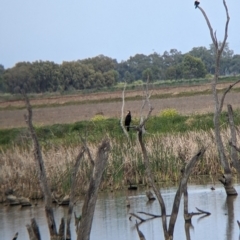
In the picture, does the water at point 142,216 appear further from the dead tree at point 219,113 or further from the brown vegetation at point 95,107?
the brown vegetation at point 95,107

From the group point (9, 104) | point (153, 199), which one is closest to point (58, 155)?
point (153, 199)

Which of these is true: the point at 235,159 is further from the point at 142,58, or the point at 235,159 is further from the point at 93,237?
the point at 142,58

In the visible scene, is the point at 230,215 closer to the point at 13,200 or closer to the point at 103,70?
the point at 13,200

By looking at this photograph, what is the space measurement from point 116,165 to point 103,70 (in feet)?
216

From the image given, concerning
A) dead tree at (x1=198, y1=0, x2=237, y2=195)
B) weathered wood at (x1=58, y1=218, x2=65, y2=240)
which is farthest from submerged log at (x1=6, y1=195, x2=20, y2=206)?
weathered wood at (x1=58, y1=218, x2=65, y2=240)

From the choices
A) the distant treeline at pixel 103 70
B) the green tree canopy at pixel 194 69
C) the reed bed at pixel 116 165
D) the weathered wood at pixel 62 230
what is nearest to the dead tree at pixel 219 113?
the reed bed at pixel 116 165

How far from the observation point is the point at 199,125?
28.9m

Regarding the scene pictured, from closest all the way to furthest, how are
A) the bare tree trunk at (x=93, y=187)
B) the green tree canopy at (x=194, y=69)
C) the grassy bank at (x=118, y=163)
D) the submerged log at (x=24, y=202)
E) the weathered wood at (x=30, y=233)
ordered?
the bare tree trunk at (x=93, y=187) → the weathered wood at (x=30, y=233) → the submerged log at (x=24, y=202) → the grassy bank at (x=118, y=163) → the green tree canopy at (x=194, y=69)

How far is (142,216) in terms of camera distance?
15.4 m

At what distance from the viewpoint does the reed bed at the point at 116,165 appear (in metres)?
18.6

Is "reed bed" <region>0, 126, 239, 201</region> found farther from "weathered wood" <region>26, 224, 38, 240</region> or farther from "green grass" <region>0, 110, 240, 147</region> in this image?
"weathered wood" <region>26, 224, 38, 240</region>

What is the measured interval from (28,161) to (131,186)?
244 centimetres

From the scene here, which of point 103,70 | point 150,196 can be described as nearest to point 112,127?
point 150,196

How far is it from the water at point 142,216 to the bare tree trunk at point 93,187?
327 cm
